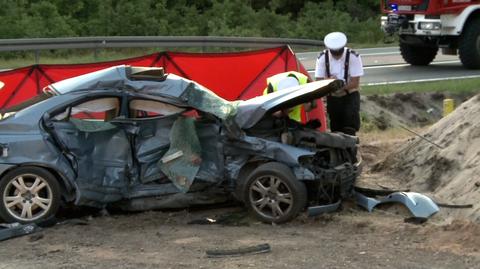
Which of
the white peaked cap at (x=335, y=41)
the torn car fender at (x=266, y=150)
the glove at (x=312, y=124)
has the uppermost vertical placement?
the white peaked cap at (x=335, y=41)

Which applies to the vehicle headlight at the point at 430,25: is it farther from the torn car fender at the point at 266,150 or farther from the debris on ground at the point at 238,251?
the debris on ground at the point at 238,251

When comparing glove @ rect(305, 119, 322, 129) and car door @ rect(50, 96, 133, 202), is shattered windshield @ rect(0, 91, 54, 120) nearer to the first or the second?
car door @ rect(50, 96, 133, 202)

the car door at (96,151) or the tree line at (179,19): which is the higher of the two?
the tree line at (179,19)

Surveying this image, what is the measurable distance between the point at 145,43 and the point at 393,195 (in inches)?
388

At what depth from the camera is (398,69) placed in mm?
18641

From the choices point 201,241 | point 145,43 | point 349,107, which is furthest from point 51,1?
point 201,241

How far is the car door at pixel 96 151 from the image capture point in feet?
23.3

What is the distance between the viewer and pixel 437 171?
809 centimetres

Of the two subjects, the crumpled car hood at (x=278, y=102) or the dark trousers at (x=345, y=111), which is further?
the dark trousers at (x=345, y=111)

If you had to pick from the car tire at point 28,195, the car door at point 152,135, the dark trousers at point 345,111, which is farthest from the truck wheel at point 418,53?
the car tire at point 28,195

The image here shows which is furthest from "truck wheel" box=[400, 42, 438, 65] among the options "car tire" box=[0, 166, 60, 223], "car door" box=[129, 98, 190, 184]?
"car tire" box=[0, 166, 60, 223]

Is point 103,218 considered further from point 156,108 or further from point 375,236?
point 375,236

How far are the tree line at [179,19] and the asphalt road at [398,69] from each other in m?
7.21

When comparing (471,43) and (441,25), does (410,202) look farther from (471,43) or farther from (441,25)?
(471,43)
